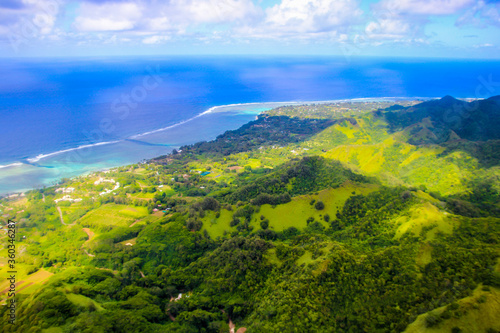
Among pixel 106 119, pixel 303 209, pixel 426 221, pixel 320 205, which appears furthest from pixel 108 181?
pixel 426 221

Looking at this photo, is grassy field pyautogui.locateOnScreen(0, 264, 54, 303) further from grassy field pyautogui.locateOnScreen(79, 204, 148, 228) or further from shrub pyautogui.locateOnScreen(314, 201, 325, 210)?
Answer: shrub pyautogui.locateOnScreen(314, 201, 325, 210)

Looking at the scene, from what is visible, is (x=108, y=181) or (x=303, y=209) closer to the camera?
(x=303, y=209)

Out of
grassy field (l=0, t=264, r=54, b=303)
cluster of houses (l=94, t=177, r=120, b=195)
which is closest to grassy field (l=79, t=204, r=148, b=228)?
cluster of houses (l=94, t=177, r=120, b=195)

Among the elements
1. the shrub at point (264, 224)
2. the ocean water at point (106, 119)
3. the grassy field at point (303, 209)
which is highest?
the ocean water at point (106, 119)

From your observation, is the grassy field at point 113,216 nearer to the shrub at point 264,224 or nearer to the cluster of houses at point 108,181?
the cluster of houses at point 108,181

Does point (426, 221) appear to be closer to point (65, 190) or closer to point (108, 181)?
point (108, 181)

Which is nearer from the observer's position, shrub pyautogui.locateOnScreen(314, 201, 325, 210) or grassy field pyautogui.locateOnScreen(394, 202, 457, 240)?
grassy field pyautogui.locateOnScreen(394, 202, 457, 240)

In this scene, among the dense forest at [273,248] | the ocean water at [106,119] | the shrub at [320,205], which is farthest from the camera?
the ocean water at [106,119]

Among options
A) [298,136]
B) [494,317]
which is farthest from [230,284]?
[298,136]

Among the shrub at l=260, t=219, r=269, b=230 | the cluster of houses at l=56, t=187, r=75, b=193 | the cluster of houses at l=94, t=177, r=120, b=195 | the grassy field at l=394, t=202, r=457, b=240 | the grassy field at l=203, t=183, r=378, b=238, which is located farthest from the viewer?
the cluster of houses at l=94, t=177, r=120, b=195

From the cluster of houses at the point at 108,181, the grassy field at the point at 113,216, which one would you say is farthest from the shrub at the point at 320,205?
the cluster of houses at the point at 108,181
